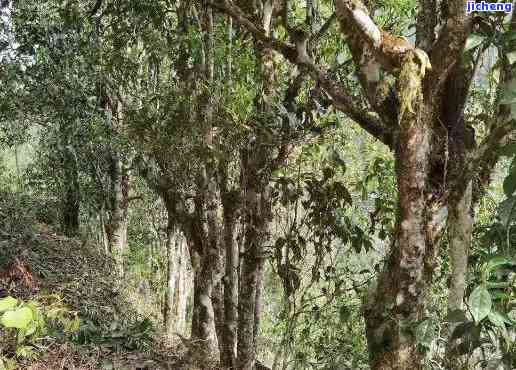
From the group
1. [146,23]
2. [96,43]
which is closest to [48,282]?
[96,43]

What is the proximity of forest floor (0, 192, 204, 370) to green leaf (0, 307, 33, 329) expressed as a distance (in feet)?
2.98

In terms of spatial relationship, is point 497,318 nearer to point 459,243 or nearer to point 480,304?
point 480,304

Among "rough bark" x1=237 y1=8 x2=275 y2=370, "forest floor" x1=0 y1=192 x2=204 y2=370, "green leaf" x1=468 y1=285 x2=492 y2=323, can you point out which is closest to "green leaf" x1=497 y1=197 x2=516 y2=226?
"green leaf" x1=468 y1=285 x2=492 y2=323

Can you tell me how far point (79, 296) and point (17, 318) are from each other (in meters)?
3.88

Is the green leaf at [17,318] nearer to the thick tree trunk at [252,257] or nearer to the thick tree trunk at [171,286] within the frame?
the thick tree trunk at [252,257]

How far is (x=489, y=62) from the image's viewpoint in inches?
100

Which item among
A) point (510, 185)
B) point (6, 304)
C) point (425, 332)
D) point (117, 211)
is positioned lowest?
point (425, 332)

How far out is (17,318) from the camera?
2.18 m

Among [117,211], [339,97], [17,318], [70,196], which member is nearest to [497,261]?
[339,97]

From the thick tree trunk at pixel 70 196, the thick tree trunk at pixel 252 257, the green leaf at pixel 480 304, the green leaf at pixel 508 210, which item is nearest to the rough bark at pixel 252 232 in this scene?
the thick tree trunk at pixel 252 257

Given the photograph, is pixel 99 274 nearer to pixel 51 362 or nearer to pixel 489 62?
pixel 51 362

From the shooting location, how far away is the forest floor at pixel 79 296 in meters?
4.09

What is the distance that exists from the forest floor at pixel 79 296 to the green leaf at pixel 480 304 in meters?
2.28

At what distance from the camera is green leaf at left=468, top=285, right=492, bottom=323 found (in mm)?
1695
